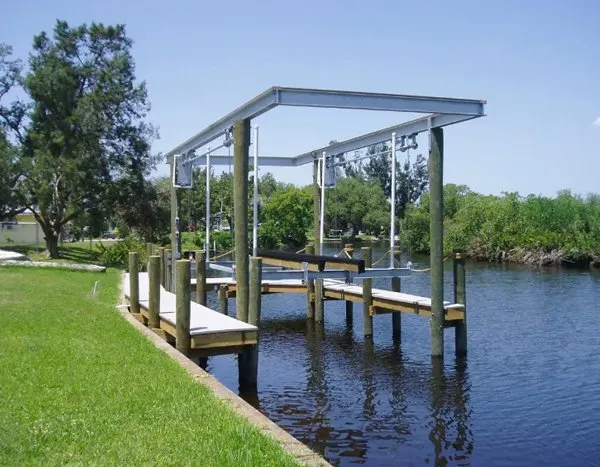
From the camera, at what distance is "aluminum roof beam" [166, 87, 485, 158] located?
12.3 metres

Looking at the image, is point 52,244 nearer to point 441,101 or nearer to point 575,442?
point 441,101

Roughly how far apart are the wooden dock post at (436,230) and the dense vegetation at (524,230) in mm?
27044

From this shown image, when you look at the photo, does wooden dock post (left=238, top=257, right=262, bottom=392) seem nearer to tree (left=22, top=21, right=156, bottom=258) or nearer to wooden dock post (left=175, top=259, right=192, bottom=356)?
wooden dock post (left=175, top=259, right=192, bottom=356)

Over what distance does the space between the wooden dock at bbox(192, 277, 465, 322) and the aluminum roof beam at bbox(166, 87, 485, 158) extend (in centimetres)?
432

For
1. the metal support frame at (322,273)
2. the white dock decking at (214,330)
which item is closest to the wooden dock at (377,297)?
the metal support frame at (322,273)

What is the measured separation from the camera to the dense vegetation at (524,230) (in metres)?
45.5

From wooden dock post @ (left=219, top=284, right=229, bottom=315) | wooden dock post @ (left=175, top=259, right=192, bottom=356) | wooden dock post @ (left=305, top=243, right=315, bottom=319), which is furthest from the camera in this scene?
wooden dock post @ (left=305, top=243, right=315, bottom=319)

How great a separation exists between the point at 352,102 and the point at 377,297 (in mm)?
6324

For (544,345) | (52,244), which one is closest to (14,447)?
(544,345)

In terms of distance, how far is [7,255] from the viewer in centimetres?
2880

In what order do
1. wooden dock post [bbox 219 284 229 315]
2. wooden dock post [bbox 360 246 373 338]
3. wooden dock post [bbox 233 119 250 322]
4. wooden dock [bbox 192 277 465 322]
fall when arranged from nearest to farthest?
wooden dock post [bbox 233 119 250 322], wooden dock [bbox 192 277 465 322], wooden dock post [bbox 360 246 373 338], wooden dock post [bbox 219 284 229 315]

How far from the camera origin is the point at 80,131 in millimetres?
37312

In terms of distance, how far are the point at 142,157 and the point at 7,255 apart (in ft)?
40.8

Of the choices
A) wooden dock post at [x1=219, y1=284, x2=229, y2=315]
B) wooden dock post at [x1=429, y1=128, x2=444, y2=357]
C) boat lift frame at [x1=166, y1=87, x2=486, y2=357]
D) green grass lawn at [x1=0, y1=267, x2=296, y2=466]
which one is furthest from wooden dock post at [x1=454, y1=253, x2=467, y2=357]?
wooden dock post at [x1=219, y1=284, x2=229, y2=315]
